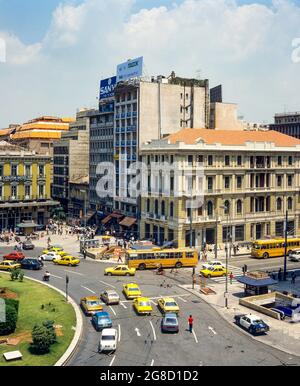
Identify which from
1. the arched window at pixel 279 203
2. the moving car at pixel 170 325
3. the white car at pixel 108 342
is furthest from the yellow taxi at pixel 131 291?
the arched window at pixel 279 203

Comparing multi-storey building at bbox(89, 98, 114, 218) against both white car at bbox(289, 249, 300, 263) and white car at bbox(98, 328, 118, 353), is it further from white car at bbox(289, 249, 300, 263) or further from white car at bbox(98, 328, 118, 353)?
white car at bbox(98, 328, 118, 353)

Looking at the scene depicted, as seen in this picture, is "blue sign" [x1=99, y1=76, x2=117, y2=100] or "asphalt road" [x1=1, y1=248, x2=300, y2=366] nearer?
"asphalt road" [x1=1, y1=248, x2=300, y2=366]

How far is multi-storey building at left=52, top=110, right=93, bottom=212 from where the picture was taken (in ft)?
358

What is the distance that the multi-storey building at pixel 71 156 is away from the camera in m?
109

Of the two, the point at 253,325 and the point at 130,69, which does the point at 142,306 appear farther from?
the point at 130,69

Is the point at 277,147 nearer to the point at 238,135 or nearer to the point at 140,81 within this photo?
the point at 238,135

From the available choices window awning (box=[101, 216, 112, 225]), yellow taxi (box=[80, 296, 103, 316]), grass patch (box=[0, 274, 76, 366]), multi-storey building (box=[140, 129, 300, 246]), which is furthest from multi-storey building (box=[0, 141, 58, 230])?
yellow taxi (box=[80, 296, 103, 316])

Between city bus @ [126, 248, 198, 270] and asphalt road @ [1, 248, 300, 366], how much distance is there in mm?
11491

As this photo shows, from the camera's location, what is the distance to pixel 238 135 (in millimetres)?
81625

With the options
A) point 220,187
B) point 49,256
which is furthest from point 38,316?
point 220,187

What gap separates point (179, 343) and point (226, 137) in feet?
161

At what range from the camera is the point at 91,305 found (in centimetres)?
4244

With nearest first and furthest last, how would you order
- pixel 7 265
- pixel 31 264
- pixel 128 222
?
pixel 7 265 < pixel 31 264 < pixel 128 222
